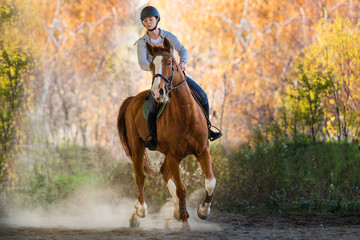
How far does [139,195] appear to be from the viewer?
7184 millimetres

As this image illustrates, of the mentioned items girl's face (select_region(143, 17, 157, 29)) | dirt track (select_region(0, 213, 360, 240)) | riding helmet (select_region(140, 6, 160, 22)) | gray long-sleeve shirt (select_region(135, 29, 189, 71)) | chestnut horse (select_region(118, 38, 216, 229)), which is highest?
riding helmet (select_region(140, 6, 160, 22))

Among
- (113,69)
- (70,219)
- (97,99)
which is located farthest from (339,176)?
(97,99)

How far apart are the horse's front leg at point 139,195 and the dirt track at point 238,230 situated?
0.63 ft

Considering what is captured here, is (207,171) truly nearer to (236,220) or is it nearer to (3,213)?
(236,220)

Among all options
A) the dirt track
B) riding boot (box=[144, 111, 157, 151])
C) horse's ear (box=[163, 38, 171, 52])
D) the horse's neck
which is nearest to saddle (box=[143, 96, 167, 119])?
riding boot (box=[144, 111, 157, 151])

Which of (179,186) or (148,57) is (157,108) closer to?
(148,57)

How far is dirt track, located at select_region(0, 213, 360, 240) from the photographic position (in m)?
5.93

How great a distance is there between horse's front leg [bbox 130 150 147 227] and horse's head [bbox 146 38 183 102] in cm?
216

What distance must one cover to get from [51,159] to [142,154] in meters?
7.46

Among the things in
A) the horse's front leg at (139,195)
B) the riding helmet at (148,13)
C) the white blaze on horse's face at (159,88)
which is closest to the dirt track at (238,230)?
the horse's front leg at (139,195)

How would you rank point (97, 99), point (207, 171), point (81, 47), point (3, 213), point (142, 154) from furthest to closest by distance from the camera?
point (81, 47), point (97, 99), point (3, 213), point (142, 154), point (207, 171)

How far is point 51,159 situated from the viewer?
14125mm

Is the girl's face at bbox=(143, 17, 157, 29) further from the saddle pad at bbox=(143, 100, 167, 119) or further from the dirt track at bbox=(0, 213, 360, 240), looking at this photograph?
the dirt track at bbox=(0, 213, 360, 240)

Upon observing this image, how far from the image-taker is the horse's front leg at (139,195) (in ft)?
23.2
